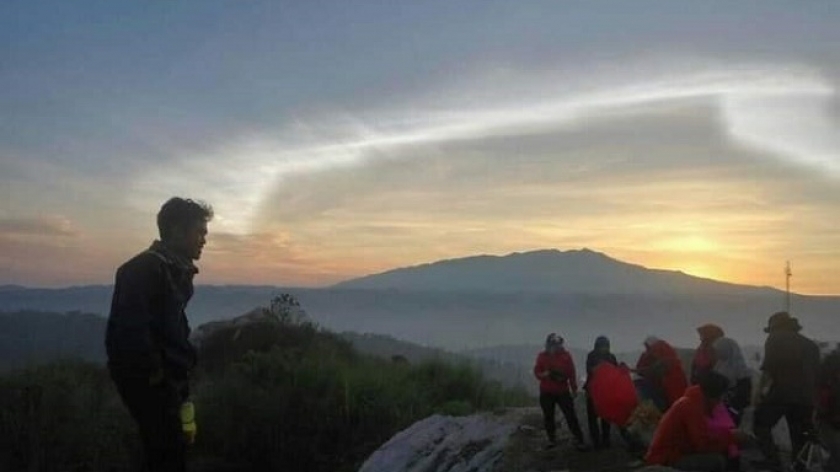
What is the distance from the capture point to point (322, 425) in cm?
1872

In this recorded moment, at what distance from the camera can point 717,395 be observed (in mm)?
8859

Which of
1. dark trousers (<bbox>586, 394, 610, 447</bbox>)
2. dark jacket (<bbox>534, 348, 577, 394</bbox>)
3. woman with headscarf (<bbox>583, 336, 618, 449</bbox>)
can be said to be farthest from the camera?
dark jacket (<bbox>534, 348, 577, 394</bbox>)

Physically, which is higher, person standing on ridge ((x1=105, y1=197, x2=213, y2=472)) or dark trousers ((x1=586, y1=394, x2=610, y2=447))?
person standing on ridge ((x1=105, y1=197, x2=213, y2=472))

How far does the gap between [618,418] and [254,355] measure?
11.7 m

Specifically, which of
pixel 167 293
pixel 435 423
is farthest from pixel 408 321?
pixel 167 293

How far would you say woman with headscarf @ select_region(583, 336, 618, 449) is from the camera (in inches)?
456

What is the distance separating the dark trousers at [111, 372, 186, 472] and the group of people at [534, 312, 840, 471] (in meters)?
4.84


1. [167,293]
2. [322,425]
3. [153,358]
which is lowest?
[322,425]

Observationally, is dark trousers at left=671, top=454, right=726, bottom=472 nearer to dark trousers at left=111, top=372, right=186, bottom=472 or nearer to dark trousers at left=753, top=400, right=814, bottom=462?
dark trousers at left=753, top=400, right=814, bottom=462

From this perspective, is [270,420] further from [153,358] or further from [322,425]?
[153,358]

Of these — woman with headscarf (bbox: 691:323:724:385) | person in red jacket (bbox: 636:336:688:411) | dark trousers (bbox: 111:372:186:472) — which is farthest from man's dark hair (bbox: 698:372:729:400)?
dark trousers (bbox: 111:372:186:472)

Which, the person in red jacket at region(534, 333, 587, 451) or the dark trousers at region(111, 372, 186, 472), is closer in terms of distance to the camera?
the dark trousers at region(111, 372, 186, 472)

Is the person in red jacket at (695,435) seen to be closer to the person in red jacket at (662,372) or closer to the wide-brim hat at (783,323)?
the wide-brim hat at (783,323)

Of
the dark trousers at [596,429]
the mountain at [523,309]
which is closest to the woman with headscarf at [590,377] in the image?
the dark trousers at [596,429]
